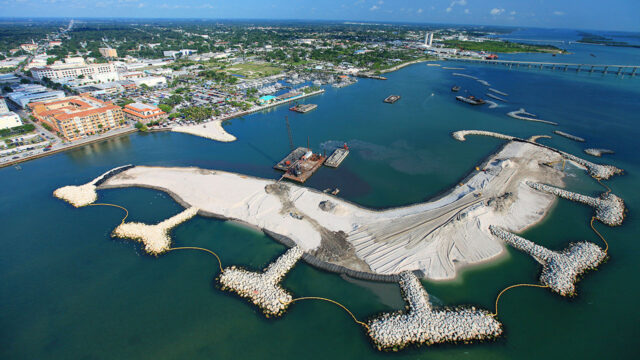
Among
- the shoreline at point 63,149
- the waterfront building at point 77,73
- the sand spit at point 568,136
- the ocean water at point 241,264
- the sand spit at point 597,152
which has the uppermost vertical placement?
the waterfront building at point 77,73

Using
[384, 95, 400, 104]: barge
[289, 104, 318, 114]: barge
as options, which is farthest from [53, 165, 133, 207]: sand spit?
[384, 95, 400, 104]: barge

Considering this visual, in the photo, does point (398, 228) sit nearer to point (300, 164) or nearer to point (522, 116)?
point (300, 164)

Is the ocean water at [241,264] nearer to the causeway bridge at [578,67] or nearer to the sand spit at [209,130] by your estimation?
the sand spit at [209,130]

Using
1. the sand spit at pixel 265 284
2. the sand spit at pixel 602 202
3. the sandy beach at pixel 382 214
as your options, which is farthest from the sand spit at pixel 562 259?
the sand spit at pixel 265 284

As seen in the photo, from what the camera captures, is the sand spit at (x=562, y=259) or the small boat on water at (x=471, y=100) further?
the small boat on water at (x=471, y=100)

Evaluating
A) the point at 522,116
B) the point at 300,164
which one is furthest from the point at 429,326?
the point at 522,116

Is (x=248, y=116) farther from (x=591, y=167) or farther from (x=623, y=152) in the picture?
(x=623, y=152)

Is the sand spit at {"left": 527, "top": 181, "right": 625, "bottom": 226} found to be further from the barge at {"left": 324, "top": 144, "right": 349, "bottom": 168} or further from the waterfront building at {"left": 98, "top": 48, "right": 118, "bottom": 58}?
the waterfront building at {"left": 98, "top": 48, "right": 118, "bottom": 58}
